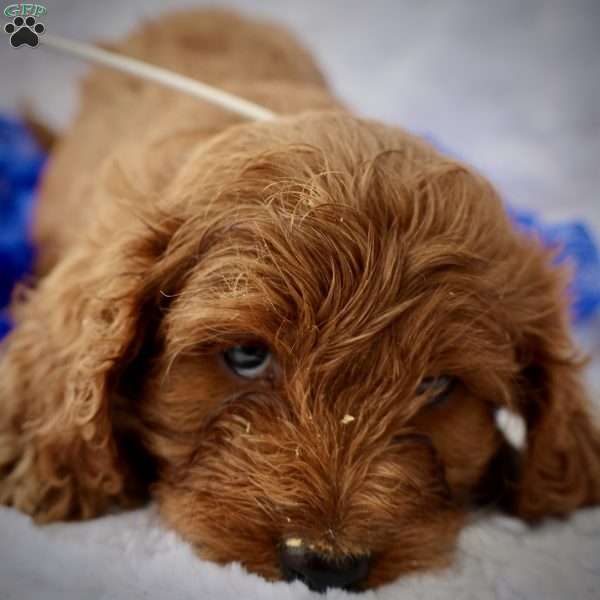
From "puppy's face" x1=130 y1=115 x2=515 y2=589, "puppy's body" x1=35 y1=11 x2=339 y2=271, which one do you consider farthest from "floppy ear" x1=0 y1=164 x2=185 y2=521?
"puppy's body" x1=35 y1=11 x2=339 y2=271

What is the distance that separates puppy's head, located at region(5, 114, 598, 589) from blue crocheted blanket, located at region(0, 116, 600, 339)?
1076mm

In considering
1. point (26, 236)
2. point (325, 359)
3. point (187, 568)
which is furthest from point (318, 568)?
point (26, 236)

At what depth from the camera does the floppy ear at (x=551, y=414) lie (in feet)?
7.71

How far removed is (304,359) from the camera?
6.37 feet

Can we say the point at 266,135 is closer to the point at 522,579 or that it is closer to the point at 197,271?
→ the point at 197,271

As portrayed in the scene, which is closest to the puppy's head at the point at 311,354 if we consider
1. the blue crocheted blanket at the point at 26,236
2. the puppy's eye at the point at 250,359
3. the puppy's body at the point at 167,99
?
the puppy's eye at the point at 250,359

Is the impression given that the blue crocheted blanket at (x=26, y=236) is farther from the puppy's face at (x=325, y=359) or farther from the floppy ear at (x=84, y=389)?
the puppy's face at (x=325, y=359)

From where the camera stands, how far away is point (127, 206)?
2.42 m

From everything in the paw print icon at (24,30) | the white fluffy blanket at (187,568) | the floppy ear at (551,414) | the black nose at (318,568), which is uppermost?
the paw print icon at (24,30)

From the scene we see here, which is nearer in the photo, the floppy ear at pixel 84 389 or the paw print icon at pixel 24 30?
the floppy ear at pixel 84 389

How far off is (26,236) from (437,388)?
2495 millimetres

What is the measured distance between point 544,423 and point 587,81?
194 centimetres

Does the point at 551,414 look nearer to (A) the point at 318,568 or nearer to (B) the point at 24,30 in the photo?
(A) the point at 318,568

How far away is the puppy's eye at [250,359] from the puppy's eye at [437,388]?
0.42 m
